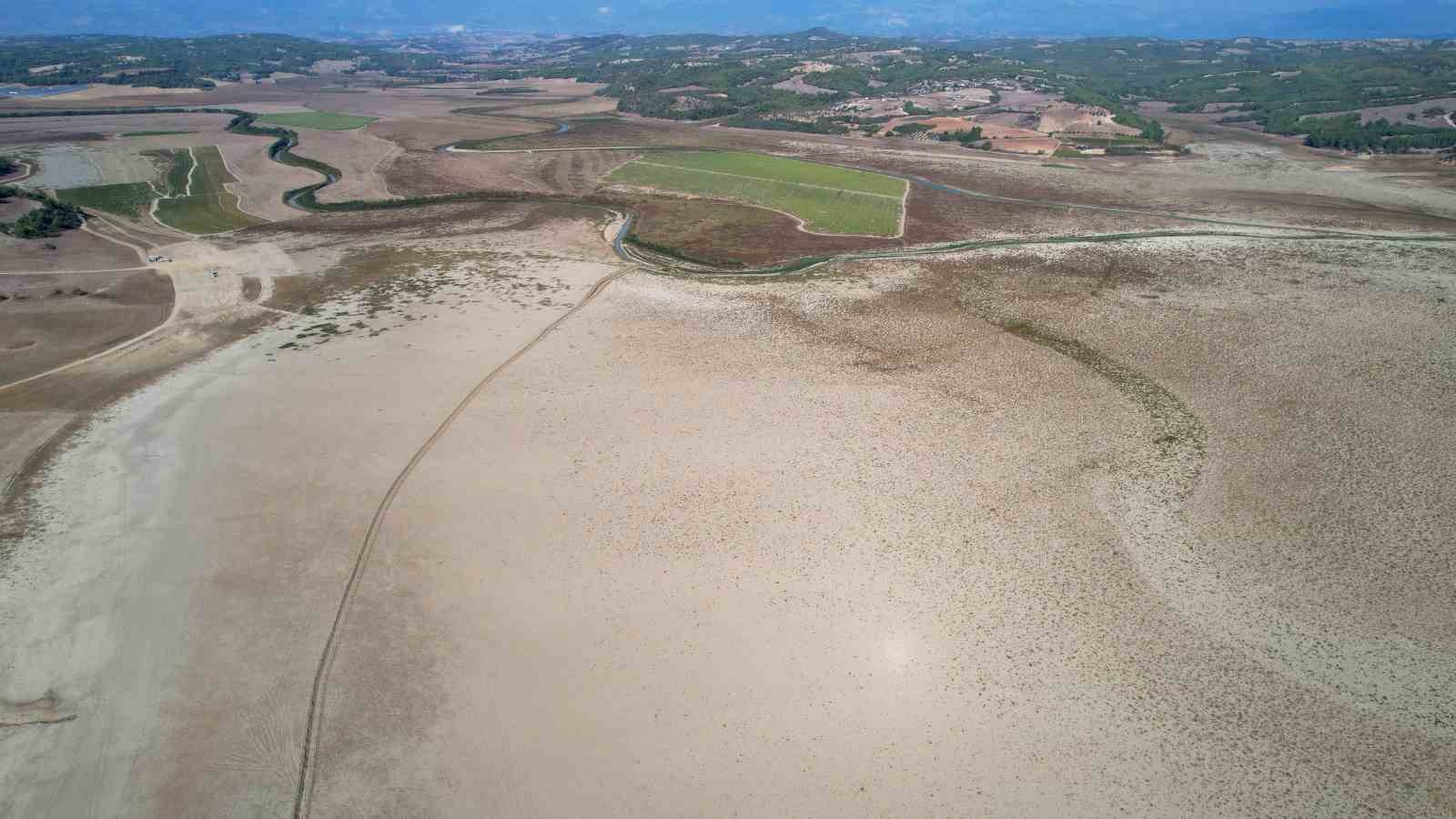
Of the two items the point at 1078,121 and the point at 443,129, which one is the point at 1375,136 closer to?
the point at 1078,121

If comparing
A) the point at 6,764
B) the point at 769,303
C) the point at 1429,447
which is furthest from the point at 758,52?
the point at 6,764

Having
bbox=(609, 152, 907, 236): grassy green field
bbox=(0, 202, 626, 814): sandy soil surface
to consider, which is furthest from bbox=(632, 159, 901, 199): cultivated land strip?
bbox=(0, 202, 626, 814): sandy soil surface

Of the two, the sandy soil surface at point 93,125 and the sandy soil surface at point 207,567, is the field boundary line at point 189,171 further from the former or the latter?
the sandy soil surface at point 207,567

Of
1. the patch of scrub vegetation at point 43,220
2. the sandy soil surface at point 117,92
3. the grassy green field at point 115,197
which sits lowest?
the patch of scrub vegetation at point 43,220

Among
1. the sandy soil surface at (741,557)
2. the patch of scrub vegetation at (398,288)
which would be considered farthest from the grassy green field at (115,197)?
the sandy soil surface at (741,557)

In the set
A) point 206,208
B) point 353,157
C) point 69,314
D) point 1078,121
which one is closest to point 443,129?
point 353,157

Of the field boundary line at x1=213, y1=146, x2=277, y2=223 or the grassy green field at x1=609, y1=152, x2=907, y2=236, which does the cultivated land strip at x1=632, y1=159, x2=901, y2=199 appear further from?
the field boundary line at x1=213, y1=146, x2=277, y2=223
